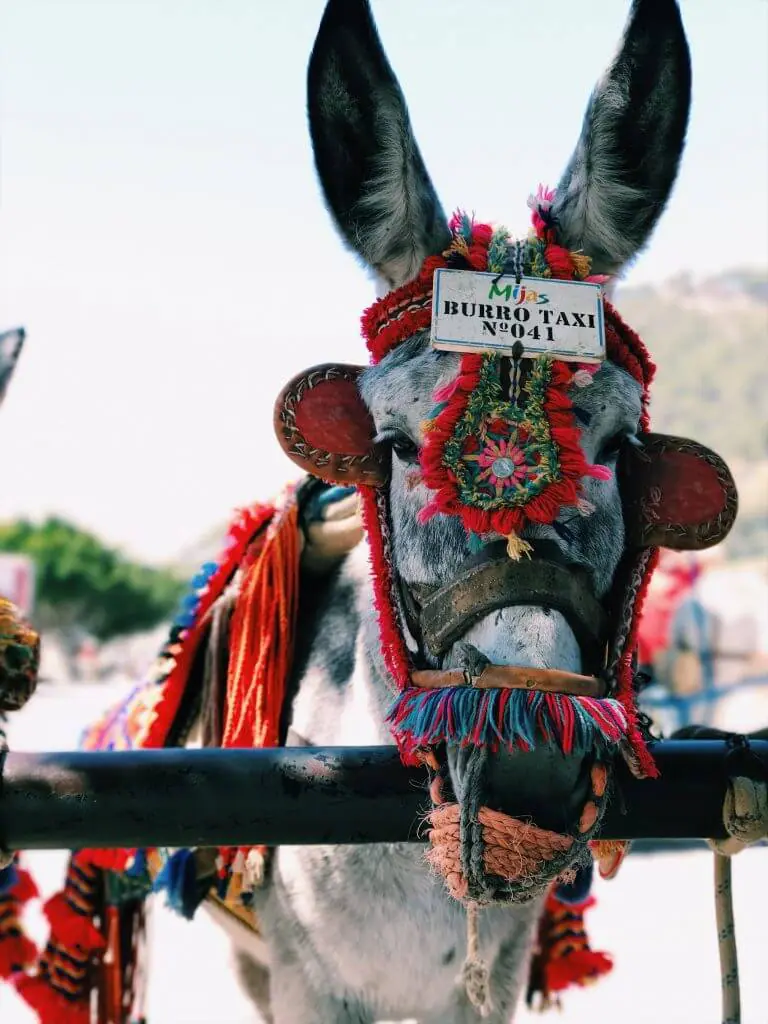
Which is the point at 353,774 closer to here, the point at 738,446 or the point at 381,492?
the point at 381,492

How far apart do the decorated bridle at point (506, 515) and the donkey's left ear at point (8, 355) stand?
110 centimetres

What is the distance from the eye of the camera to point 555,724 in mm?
1732

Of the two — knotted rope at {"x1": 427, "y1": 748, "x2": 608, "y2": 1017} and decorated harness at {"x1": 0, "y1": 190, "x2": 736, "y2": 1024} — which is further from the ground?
decorated harness at {"x1": 0, "y1": 190, "x2": 736, "y2": 1024}

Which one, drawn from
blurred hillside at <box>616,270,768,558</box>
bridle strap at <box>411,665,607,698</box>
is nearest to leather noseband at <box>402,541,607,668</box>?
bridle strap at <box>411,665,607,698</box>

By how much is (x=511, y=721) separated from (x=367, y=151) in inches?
55.1

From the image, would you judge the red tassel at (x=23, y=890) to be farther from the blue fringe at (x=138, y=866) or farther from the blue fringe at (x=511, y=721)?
the blue fringe at (x=511, y=721)

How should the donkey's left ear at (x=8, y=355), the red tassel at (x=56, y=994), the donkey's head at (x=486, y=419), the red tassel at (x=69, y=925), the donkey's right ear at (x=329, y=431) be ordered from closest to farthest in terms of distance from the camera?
the donkey's head at (x=486, y=419), the donkey's right ear at (x=329, y=431), the donkey's left ear at (x=8, y=355), the red tassel at (x=56, y=994), the red tassel at (x=69, y=925)

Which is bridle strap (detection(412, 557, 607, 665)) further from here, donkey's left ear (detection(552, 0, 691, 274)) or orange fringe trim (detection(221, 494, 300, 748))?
orange fringe trim (detection(221, 494, 300, 748))

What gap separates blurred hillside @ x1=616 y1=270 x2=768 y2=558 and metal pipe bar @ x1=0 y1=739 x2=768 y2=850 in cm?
12979

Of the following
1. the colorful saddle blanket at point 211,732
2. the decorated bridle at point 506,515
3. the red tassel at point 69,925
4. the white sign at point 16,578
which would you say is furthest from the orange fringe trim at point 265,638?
the white sign at point 16,578

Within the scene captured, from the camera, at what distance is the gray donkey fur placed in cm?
212

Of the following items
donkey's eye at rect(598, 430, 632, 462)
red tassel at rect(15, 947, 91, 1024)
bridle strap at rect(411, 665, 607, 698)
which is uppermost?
donkey's eye at rect(598, 430, 632, 462)

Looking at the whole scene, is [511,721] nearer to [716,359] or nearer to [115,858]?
[115,858]

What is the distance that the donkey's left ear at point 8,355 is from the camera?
2.98 meters
